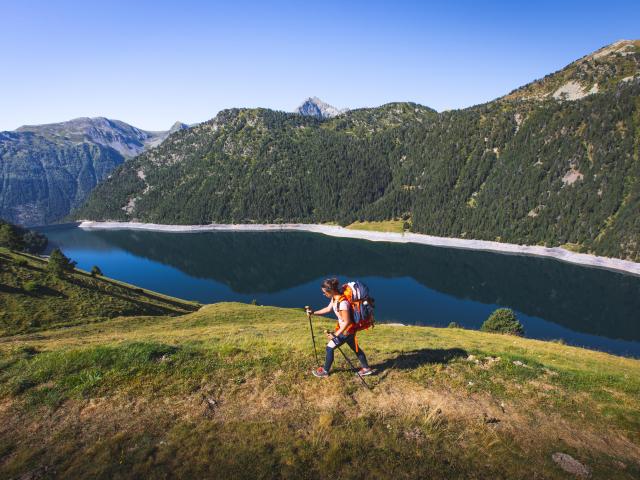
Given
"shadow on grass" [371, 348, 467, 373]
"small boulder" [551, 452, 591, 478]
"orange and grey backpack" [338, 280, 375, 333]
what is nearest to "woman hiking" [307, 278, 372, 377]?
"orange and grey backpack" [338, 280, 375, 333]

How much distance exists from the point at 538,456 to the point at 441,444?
268 centimetres

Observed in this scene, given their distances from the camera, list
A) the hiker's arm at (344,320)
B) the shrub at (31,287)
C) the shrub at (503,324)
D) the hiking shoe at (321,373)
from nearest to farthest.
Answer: the hiker's arm at (344,320) < the hiking shoe at (321,373) < the shrub at (31,287) < the shrub at (503,324)

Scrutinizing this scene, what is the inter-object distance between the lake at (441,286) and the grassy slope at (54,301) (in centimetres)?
6506

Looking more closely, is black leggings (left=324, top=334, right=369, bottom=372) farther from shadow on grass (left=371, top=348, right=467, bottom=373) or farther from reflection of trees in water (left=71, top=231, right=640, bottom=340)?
reflection of trees in water (left=71, top=231, right=640, bottom=340)

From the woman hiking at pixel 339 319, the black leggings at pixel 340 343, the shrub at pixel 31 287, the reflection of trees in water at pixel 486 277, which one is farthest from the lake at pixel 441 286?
the woman hiking at pixel 339 319

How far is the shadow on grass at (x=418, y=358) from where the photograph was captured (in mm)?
15312

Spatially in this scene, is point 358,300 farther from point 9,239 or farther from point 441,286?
point 441,286

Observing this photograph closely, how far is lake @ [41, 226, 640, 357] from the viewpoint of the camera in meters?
103

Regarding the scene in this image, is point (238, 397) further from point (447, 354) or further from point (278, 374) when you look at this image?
point (447, 354)

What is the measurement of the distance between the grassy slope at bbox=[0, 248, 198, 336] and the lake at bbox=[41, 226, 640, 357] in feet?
213

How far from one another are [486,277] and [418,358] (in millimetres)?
148202

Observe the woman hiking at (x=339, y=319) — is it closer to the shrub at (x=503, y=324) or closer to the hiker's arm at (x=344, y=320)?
the hiker's arm at (x=344, y=320)

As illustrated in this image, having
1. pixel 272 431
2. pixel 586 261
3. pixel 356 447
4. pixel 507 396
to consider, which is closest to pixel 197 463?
pixel 272 431

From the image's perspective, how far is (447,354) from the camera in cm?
1689
